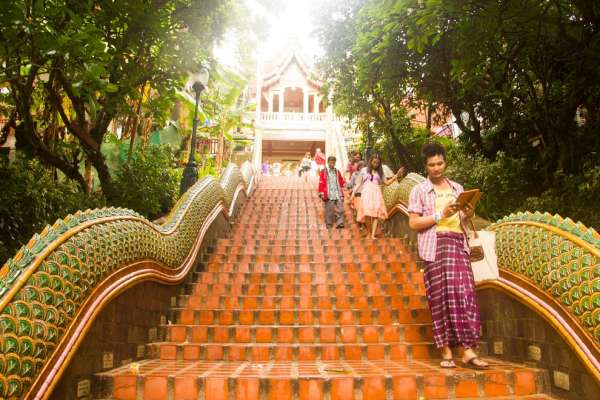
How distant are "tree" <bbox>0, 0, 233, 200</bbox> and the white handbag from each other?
364 centimetres

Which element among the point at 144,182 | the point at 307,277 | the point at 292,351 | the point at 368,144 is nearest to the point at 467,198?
the point at 292,351

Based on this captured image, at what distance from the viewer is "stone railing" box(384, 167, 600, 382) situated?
2.92 metres

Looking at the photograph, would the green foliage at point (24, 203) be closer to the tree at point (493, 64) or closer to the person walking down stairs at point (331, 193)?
the person walking down stairs at point (331, 193)

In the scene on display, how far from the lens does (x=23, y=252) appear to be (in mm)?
2754

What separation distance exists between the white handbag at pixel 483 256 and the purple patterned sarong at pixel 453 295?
0.05 metres

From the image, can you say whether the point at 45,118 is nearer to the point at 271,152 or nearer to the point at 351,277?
the point at 351,277

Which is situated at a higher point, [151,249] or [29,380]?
[151,249]

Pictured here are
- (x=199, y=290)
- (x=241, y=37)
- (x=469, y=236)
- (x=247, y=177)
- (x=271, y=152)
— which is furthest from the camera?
(x=271, y=152)

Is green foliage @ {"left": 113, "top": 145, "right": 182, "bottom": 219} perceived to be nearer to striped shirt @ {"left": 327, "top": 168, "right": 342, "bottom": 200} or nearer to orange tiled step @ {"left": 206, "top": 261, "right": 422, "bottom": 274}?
orange tiled step @ {"left": 206, "top": 261, "right": 422, "bottom": 274}

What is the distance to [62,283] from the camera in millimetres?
2859

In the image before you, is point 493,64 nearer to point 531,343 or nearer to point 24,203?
point 531,343

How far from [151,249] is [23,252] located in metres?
1.69

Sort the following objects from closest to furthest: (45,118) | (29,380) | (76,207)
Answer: (29,380) < (76,207) < (45,118)

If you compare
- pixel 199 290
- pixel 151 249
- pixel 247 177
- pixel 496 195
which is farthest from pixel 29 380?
pixel 247 177
